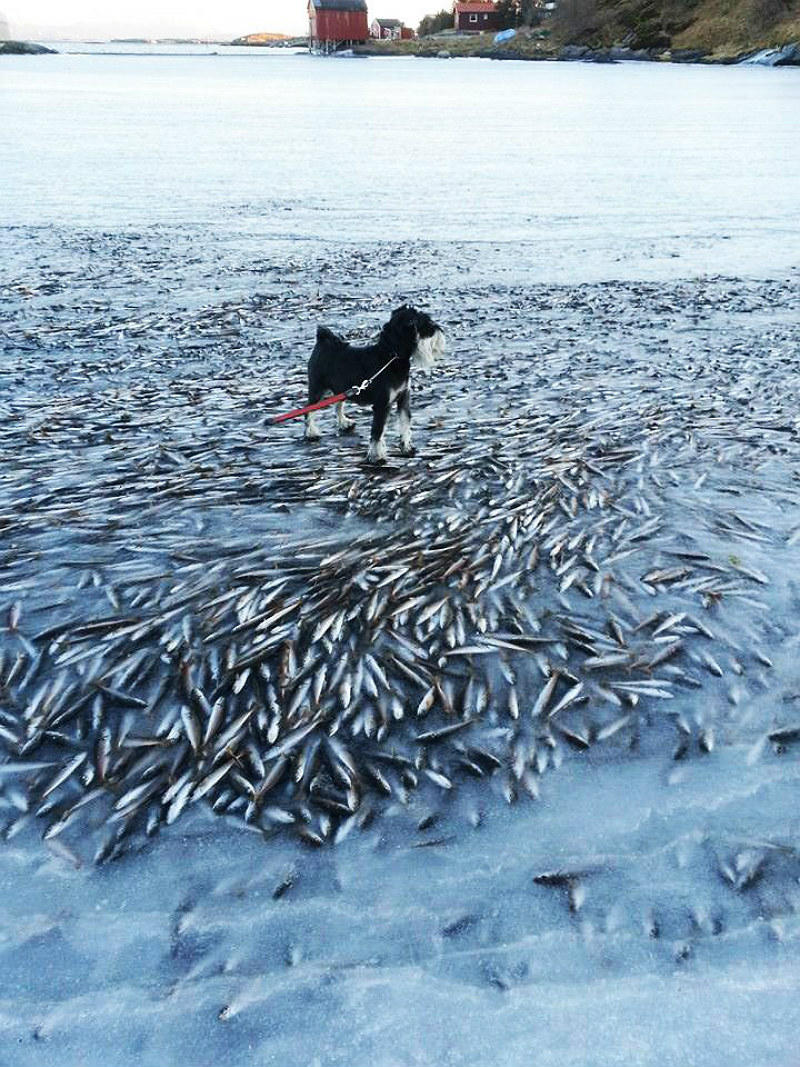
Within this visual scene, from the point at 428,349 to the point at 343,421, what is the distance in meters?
2.39

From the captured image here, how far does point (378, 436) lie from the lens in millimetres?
9141

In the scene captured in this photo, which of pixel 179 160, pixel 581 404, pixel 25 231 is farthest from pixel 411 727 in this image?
pixel 179 160

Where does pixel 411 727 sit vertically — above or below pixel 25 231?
above

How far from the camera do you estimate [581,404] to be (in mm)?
11375

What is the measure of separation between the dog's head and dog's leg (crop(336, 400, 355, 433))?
209 cm

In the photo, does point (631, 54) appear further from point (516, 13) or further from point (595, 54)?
point (516, 13)

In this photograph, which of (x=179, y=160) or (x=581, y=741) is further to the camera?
(x=179, y=160)

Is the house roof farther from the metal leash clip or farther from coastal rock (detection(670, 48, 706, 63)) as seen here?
the metal leash clip

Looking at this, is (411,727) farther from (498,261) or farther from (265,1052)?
(498,261)

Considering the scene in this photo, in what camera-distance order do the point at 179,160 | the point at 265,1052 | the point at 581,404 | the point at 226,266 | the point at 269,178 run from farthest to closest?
the point at 179,160
the point at 269,178
the point at 226,266
the point at 581,404
the point at 265,1052

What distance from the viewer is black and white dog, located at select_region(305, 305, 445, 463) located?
8109 millimetres

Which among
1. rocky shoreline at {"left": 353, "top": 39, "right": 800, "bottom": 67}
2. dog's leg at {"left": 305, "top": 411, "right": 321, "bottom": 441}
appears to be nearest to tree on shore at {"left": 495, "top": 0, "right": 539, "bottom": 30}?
rocky shoreline at {"left": 353, "top": 39, "right": 800, "bottom": 67}

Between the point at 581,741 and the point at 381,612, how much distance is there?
1985 mm

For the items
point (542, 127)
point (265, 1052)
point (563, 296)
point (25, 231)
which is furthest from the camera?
point (542, 127)
